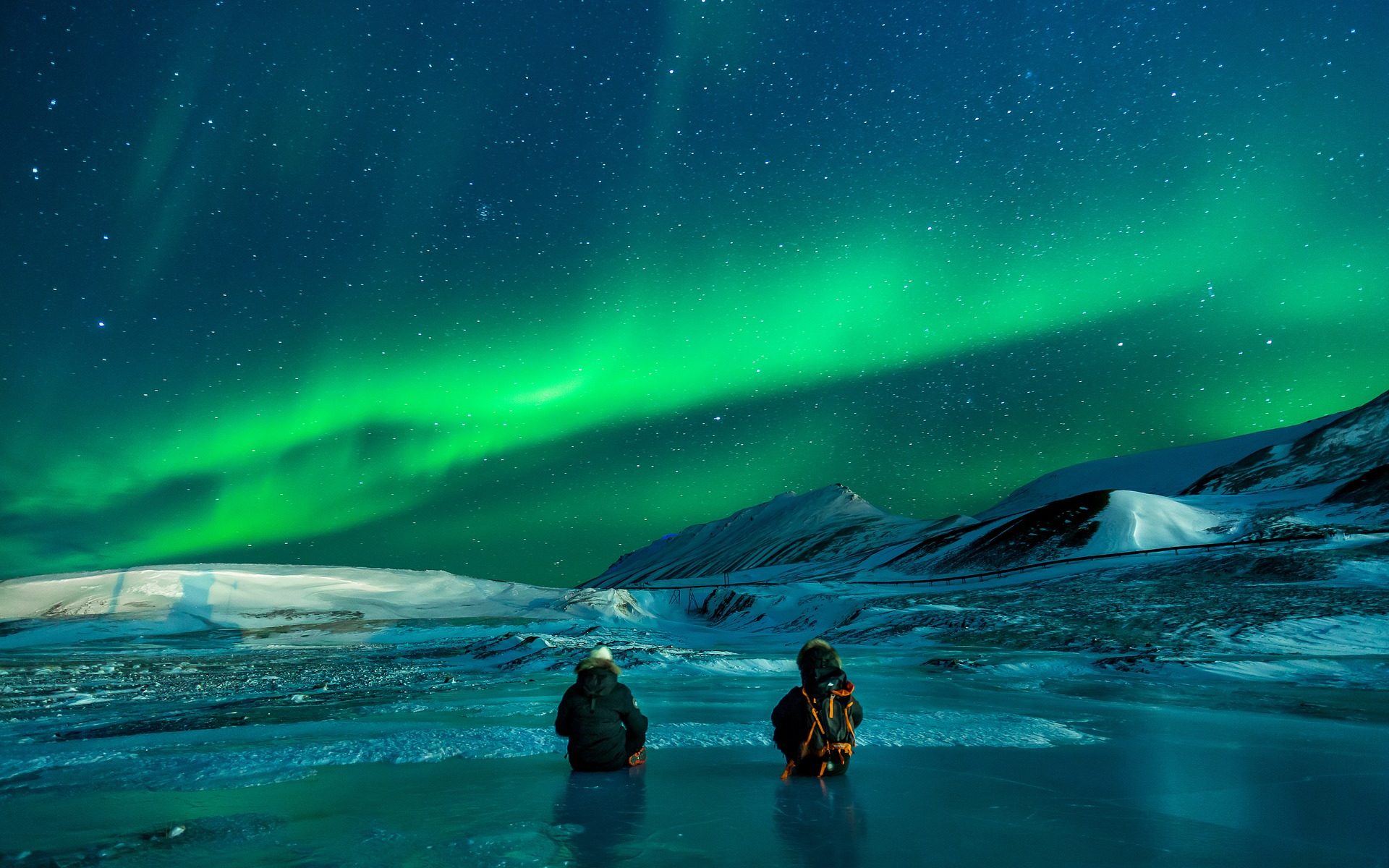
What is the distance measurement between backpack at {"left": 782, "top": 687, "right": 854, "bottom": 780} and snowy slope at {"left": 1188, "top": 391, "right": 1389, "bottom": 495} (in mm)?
142786

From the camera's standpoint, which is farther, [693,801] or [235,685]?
[235,685]

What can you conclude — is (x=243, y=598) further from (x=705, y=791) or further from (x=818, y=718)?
(x=818, y=718)

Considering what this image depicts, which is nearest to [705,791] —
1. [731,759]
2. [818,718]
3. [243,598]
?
[818,718]

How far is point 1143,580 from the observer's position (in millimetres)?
49750

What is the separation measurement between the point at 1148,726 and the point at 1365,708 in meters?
5.05

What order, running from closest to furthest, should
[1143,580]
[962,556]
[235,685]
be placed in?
[235,685]
[1143,580]
[962,556]

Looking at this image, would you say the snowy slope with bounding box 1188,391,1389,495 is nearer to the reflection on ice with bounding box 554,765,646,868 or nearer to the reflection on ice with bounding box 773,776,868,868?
the reflection on ice with bounding box 773,776,868,868

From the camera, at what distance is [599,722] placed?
778 centimetres

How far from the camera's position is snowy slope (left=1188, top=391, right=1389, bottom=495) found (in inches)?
4953

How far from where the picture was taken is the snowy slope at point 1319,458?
12581 cm

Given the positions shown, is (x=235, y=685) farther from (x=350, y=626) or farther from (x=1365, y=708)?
(x=350, y=626)

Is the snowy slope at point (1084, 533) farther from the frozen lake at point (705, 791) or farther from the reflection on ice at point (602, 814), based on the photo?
the reflection on ice at point (602, 814)

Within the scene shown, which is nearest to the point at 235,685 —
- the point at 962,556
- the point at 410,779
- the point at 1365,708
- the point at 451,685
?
the point at 451,685

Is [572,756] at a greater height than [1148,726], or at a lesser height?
greater
